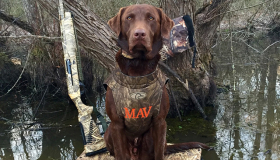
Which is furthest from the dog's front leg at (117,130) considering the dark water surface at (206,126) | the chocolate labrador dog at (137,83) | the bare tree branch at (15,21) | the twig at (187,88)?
the bare tree branch at (15,21)

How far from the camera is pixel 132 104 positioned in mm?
2076

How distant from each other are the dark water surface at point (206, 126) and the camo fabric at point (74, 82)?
1.47 metres

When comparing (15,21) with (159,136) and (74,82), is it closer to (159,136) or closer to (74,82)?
(74,82)

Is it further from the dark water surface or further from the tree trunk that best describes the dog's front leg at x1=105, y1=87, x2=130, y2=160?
the dark water surface

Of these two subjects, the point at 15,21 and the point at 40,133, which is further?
the point at 15,21

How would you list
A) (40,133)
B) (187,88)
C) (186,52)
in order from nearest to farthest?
1. (186,52)
2. (187,88)
3. (40,133)

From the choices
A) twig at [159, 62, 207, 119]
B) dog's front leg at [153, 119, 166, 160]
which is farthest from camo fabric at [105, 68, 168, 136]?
twig at [159, 62, 207, 119]

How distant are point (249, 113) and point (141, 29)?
3786 mm

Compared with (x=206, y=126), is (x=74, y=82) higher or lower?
higher

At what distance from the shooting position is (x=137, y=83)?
2086mm

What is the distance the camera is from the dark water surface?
382cm

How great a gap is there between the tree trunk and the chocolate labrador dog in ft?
5.29

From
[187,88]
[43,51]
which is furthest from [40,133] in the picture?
[187,88]

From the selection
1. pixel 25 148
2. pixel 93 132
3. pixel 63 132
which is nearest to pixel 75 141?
pixel 63 132
